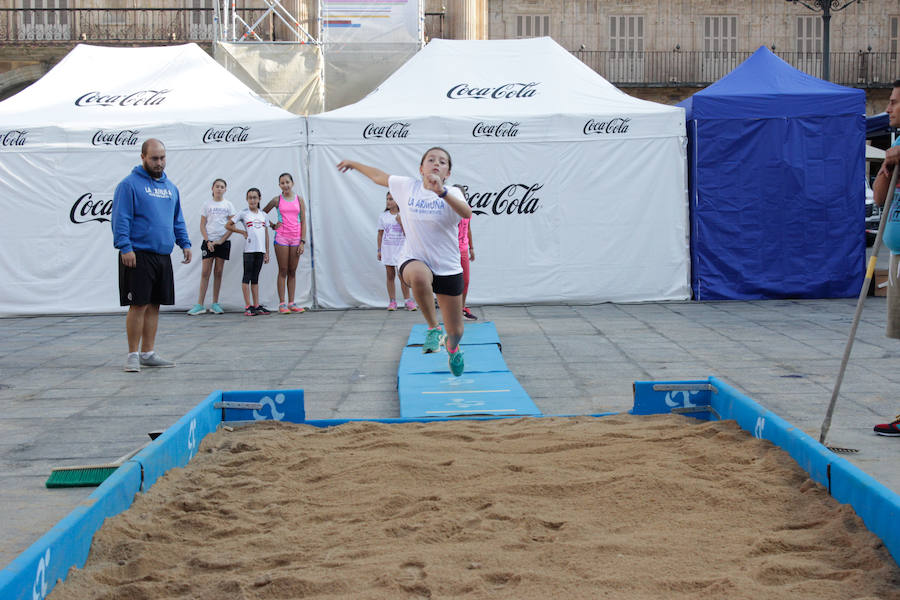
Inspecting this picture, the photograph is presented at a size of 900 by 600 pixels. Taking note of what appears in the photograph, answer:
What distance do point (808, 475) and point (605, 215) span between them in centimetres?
889

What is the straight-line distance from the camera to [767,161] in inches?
484

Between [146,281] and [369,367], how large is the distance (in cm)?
198

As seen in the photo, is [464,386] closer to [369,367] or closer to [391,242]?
[369,367]

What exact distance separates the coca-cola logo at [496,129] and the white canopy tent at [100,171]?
2321mm

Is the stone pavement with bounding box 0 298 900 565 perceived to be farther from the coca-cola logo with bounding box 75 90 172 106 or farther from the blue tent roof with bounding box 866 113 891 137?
the blue tent roof with bounding box 866 113 891 137

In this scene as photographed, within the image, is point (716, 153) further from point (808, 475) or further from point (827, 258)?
point (808, 475)

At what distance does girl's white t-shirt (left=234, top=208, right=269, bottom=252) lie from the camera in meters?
11.7

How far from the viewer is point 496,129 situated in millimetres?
12258

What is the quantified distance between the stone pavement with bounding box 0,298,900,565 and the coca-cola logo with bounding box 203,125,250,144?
2.38 meters

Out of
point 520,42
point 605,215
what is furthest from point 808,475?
point 520,42

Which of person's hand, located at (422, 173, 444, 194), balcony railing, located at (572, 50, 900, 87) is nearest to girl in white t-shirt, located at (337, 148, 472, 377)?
person's hand, located at (422, 173, 444, 194)

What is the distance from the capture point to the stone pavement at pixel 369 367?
5.11 meters

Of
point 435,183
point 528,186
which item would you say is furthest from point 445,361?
point 528,186

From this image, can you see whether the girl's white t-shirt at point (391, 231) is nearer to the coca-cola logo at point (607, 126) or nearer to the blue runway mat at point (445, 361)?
the coca-cola logo at point (607, 126)
